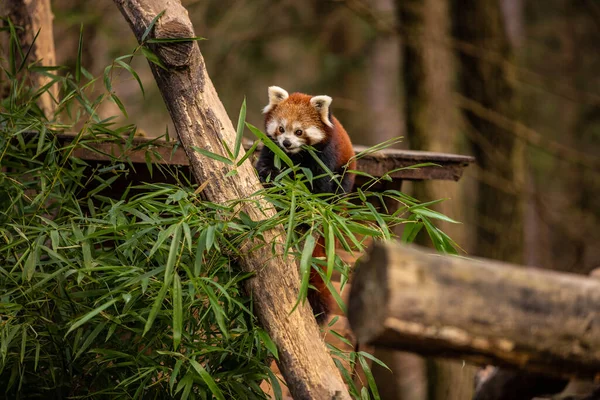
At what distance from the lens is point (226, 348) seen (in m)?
2.17

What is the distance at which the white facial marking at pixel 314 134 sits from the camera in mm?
3012

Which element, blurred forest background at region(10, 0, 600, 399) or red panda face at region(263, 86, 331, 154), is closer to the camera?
red panda face at region(263, 86, 331, 154)

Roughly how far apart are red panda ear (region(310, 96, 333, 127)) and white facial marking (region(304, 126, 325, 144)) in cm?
6

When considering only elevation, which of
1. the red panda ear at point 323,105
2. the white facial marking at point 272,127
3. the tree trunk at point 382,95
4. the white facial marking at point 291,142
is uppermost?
the red panda ear at point 323,105

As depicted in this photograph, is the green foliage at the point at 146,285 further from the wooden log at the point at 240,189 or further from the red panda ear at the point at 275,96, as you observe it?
the red panda ear at the point at 275,96

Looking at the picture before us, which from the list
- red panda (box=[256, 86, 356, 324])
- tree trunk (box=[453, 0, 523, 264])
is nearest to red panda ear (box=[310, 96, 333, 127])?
red panda (box=[256, 86, 356, 324])

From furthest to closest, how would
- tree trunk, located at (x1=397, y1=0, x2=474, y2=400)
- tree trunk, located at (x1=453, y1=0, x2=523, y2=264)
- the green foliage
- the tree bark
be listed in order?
tree trunk, located at (x1=453, y1=0, x2=523, y2=264)
tree trunk, located at (x1=397, y1=0, x2=474, y2=400)
the tree bark
the green foliage

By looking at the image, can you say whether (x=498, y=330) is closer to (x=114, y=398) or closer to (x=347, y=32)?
(x=114, y=398)

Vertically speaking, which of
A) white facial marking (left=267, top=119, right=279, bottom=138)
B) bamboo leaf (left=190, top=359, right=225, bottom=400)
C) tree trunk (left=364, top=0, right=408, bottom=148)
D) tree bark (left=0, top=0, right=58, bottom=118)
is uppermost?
tree bark (left=0, top=0, right=58, bottom=118)

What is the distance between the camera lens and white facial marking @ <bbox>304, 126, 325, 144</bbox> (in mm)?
3012

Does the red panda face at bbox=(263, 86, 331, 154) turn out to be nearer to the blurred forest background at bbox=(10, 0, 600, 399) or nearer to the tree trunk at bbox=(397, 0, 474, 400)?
the blurred forest background at bbox=(10, 0, 600, 399)

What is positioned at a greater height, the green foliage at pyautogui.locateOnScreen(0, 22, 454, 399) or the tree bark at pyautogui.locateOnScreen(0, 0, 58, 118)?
the tree bark at pyautogui.locateOnScreen(0, 0, 58, 118)

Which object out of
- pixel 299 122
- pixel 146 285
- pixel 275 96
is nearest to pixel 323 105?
pixel 299 122

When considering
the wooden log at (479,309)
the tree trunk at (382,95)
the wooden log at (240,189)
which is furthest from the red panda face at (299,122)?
the tree trunk at (382,95)
